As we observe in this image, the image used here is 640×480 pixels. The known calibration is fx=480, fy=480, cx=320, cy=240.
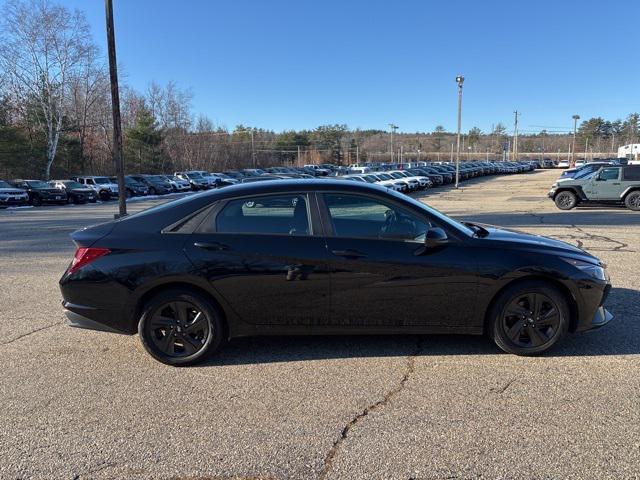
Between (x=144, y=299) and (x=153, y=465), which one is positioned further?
(x=144, y=299)

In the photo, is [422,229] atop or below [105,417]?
atop

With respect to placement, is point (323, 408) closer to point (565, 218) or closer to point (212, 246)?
point (212, 246)

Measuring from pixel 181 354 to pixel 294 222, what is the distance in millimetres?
1499

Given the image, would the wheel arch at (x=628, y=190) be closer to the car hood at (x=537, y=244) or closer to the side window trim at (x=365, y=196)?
the car hood at (x=537, y=244)

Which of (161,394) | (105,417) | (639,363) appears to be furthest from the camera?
(639,363)

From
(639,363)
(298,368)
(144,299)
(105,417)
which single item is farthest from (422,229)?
(105,417)

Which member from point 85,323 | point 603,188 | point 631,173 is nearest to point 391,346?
point 85,323

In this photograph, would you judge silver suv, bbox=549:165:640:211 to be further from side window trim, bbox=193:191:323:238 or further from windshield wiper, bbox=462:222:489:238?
side window trim, bbox=193:191:323:238

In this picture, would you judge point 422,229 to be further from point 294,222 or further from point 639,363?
point 639,363

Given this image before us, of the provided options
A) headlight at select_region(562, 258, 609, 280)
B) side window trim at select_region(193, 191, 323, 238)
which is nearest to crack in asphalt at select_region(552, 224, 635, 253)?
headlight at select_region(562, 258, 609, 280)

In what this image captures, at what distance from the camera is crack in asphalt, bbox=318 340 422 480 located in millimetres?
2756

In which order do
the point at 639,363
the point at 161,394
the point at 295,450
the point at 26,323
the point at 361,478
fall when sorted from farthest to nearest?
the point at 26,323 < the point at 639,363 < the point at 161,394 < the point at 295,450 < the point at 361,478

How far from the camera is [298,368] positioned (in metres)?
4.04

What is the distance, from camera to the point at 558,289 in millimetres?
4121
